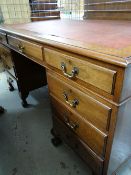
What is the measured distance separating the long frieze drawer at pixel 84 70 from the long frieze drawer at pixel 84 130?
221mm

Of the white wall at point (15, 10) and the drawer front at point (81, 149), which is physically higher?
the white wall at point (15, 10)

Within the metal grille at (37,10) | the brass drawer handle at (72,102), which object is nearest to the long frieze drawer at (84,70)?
the brass drawer handle at (72,102)

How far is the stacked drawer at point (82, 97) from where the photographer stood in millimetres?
495

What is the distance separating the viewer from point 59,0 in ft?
6.35

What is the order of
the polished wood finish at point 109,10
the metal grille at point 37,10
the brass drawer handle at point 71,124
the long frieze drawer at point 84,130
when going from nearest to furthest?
the long frieze drawer at point 84,130, the brass drawer handle at point 71,124, the polished wood finish at point 109,10, the metal grille at point 37,10

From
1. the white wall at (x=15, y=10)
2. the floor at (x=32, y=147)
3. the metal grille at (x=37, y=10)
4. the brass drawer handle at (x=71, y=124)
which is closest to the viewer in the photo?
the brass drawer handle at (x=71, y=124)

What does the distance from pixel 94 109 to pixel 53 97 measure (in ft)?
1.13

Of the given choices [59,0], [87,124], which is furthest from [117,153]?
[59,0]

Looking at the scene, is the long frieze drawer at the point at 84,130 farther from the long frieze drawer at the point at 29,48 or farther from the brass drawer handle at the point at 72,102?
the long frieze drawer at the point at 29,48

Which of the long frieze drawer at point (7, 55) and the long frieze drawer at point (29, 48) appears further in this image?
the long frieze drawer at point (7, 55)

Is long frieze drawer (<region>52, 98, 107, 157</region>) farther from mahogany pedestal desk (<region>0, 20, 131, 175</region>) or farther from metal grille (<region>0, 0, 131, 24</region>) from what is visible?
metal grille (<region>0, 0, 131, 24</region>)

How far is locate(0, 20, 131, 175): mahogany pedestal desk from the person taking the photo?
1.47 ft

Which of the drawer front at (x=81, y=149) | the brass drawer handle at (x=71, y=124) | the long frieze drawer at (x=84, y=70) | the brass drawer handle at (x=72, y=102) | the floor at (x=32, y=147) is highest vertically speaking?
the long frieze drawer at (x=84, y=70)

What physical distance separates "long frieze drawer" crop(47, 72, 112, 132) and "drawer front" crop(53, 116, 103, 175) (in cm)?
20
